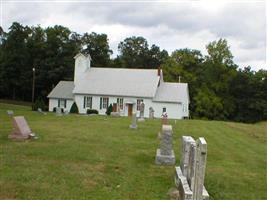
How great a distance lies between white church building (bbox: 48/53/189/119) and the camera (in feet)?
177

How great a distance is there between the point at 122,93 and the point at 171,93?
246 inches

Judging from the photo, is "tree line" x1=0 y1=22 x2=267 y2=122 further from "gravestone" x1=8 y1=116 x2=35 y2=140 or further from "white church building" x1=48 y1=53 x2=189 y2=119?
"gravestone" x1=8 y1=116 x2=35 y2=140

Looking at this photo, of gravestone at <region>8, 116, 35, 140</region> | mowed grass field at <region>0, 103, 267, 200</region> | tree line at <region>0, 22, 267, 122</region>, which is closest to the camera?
mowed grass field at <region>0, 103, 267, 200</region>

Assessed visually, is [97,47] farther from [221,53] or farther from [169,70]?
[221,53]

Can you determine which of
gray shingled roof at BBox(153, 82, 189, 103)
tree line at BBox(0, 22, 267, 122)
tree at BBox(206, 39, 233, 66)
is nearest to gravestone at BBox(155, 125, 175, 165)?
gray shingled roof at BBox(153, 82, 189, 103)

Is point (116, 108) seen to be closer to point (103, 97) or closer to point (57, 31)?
point (103, 97)

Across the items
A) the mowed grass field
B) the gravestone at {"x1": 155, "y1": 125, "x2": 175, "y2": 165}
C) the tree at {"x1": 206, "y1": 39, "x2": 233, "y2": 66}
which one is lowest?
the mowed grass field

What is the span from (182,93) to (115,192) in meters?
47.0

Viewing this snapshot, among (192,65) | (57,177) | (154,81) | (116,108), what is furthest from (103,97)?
(57,177)

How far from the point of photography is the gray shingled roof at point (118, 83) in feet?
181

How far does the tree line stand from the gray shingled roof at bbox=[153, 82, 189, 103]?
9.40 meters

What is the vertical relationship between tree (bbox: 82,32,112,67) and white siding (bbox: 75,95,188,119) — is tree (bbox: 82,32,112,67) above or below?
above

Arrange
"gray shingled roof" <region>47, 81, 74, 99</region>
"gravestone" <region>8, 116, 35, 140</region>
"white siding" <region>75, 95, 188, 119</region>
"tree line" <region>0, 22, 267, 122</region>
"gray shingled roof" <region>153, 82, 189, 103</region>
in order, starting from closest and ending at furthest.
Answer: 1. "gravestone" <region>8, 116, 35, 140</region>
2. "white siding" <region>75, 95, 188, 119</region>
3. "gray shingled roof" <region>153, 82, 189, 103</region>
4. "gray shingled roof" <region>47, 81, 74, 99</region>
5. "tree line" <region>0, 22, 267, 122</region>

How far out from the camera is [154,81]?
183 ft
